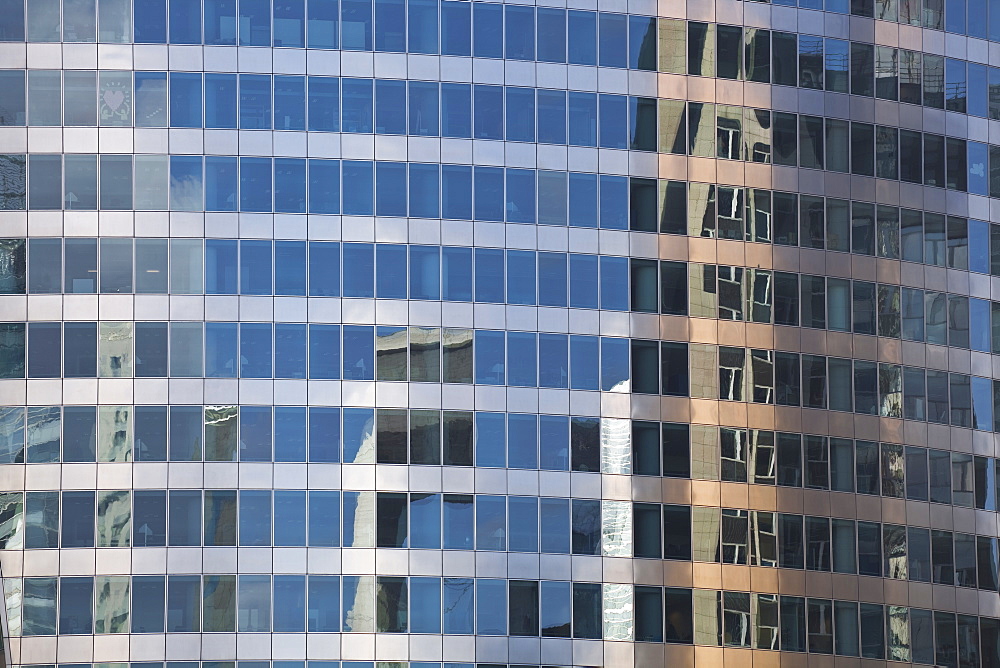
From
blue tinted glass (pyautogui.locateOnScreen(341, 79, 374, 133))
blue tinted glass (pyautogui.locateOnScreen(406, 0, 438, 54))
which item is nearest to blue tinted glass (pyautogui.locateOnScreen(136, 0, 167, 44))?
blue tinted glass (pyautogui.locateOnScreen(341, 79, 374, 133))

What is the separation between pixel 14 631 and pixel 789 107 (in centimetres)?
3570

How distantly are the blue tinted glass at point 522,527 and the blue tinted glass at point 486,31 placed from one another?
17.0 m

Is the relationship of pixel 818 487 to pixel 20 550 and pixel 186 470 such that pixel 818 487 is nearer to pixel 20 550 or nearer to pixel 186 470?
pixel 186 470

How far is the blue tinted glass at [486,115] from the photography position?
222 feet

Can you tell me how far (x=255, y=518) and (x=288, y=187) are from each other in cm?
1229

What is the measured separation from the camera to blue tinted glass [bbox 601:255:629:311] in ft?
222

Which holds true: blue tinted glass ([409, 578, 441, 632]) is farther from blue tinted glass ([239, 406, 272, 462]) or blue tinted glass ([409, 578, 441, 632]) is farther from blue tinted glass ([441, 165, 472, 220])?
blue tinted glass ([441, 165, 472, 220])

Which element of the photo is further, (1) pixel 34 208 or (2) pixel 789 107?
(2) pixel 789 107

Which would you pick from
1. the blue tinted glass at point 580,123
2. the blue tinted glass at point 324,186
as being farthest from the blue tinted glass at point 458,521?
the blue tinted glass at point 580,123

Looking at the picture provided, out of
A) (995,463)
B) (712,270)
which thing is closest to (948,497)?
(995,463)

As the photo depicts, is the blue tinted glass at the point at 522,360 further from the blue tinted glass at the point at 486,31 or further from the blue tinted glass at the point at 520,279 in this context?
the blue tinted glass at the point at 486,31

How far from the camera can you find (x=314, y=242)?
6594cm

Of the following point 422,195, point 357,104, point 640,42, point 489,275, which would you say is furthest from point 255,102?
point 640,42

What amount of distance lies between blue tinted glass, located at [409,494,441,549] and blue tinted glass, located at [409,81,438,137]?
13.8 meters
